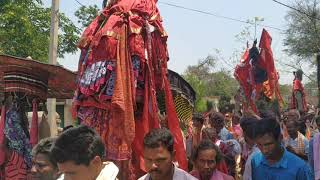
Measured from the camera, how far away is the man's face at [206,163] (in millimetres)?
3547

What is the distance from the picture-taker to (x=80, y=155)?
241 centimetres

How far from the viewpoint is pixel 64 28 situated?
15.6 metres

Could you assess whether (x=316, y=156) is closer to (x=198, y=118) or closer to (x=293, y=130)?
(x=293, y=130)

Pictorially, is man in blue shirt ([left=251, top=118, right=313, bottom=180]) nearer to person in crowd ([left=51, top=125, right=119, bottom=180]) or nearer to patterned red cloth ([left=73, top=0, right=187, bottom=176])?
patterned red cloth ([left=73, top=0, right=187, bottom=176])

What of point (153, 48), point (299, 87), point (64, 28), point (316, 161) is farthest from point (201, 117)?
point (64, 28)

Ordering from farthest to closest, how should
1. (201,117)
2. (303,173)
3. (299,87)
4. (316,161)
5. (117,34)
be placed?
(299,87) < (201,117) < (316,161) < (117,34) < (303,173)

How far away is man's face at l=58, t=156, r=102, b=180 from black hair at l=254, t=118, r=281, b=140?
51.7 inches

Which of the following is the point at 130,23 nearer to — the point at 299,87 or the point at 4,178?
the point at 4,178

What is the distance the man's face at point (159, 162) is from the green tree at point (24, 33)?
1204cm

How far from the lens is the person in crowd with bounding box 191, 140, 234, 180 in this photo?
3.54 meters

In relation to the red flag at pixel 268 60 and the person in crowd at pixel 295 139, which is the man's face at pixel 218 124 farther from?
the red flag at pixel 268 60

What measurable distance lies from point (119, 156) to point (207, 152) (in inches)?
24.4

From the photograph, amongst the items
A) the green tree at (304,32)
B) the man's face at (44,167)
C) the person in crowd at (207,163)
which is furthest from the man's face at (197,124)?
the green tree at (304,32)

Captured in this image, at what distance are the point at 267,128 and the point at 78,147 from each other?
1435 millimetres
